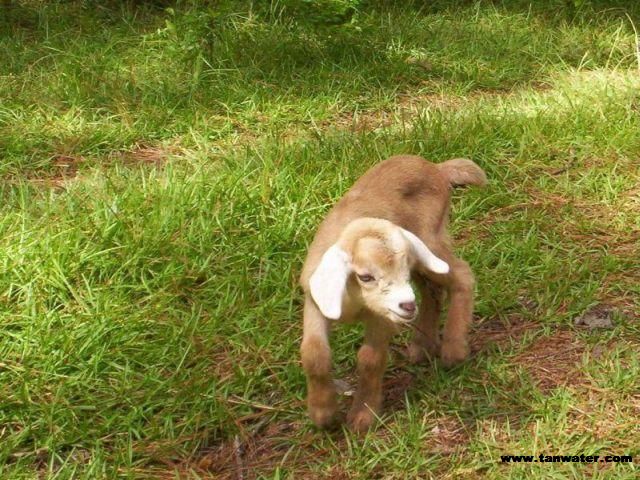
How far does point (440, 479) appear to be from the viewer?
3.16 metres

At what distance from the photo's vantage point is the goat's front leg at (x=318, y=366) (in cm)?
324

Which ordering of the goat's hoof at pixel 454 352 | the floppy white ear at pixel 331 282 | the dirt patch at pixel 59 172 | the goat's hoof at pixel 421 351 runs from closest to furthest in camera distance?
the floppy white ear at pixel 331 282, the goat's hoof at pixel 454 352, the goat's hoof at pixel 421 351, the dirt patch at pixel 59 172

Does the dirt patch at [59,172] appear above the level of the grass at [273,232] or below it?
below

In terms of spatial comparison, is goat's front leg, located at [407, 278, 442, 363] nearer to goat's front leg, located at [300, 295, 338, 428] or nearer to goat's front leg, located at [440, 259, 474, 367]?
goat's front leg, located at [440, 259, 474, 367]

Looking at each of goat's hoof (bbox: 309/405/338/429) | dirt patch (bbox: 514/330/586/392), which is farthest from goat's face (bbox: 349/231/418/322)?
dirt patch (bbox: 514/330/586/392)

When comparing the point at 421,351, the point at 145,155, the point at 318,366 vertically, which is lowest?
the point at 145,155

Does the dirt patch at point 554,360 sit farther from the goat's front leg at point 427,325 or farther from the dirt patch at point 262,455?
the dirt patch at point 262,455

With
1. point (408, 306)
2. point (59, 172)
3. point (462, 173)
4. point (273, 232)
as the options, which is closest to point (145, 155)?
point (59, 172)

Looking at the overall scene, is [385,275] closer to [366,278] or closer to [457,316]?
[366,278]

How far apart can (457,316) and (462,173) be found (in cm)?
68

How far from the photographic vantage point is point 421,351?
3754mm

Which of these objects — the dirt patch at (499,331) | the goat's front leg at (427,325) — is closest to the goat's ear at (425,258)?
the goat's front leg at (427,325)

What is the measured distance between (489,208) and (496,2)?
344cm

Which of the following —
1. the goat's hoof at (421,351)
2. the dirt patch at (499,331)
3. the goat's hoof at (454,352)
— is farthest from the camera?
the dirt patch at (499,331)
